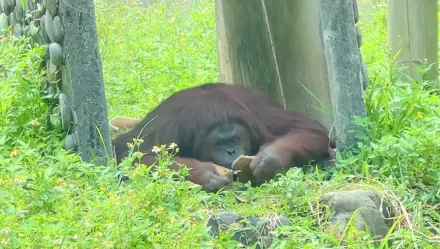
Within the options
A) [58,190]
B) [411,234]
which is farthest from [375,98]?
[58,190]

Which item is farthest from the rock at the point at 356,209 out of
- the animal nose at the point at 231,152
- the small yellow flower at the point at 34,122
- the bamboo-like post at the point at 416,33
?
the bamboo-like post at the point at 416,33

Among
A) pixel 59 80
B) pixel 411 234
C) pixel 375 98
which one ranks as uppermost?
pixel 59 80

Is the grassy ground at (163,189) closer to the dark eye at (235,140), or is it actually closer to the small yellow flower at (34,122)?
the small yellow flower at (34,122)

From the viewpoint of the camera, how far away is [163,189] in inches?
119

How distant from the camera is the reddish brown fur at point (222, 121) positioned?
A: 160 inches

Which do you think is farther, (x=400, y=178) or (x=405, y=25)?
(x=405, y=25)

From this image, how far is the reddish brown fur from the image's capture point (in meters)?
4.06

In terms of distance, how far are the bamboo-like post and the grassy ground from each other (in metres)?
0.52

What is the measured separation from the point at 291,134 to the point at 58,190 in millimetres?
1478

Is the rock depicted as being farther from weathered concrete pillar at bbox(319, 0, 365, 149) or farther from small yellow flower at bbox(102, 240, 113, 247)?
small yellow flower at bbox(102, 240, 113, 247)

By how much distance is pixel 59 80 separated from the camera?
3.87 m

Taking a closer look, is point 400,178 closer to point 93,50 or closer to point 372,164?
point 372,164

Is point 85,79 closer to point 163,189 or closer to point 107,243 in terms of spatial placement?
point 163,189

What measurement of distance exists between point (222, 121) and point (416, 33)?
1.57m
